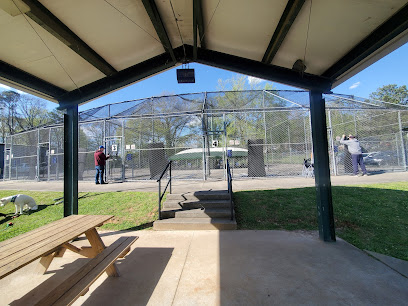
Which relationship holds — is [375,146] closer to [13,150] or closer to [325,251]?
[325,251]

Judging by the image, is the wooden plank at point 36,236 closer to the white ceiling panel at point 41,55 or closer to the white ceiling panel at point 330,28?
the white ceiling panel at point 41,55

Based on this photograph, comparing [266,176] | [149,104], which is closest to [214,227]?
[266,176]

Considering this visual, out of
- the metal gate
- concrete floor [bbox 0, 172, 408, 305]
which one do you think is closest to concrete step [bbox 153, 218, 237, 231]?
→ concrete floor [bbox 0, 172, 408, 305]

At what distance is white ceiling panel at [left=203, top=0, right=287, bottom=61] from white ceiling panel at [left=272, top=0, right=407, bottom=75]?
0.31 meters

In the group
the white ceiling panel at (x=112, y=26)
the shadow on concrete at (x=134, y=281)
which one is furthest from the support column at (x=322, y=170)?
the white ceiling panel at (x=112, y=26)

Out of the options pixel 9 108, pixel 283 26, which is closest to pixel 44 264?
pixel 283 26

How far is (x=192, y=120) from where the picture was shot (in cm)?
1030

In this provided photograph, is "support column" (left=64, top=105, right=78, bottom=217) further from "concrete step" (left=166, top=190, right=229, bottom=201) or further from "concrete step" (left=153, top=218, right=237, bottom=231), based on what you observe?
"concrete step" (left=166, top=190, right=229, bottom=201)

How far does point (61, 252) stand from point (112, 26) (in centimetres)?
331

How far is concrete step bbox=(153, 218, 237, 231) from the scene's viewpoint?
4.19 metres

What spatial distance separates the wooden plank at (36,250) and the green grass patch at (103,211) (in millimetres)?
2231

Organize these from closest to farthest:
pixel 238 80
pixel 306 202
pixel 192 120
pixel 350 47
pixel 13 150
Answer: pixel 350 47 → pixel 306 202 → pixel 192 120 → pixel 13 150 → pixel 238 80

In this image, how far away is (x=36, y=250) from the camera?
6.02ft

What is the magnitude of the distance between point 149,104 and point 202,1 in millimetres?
8496
